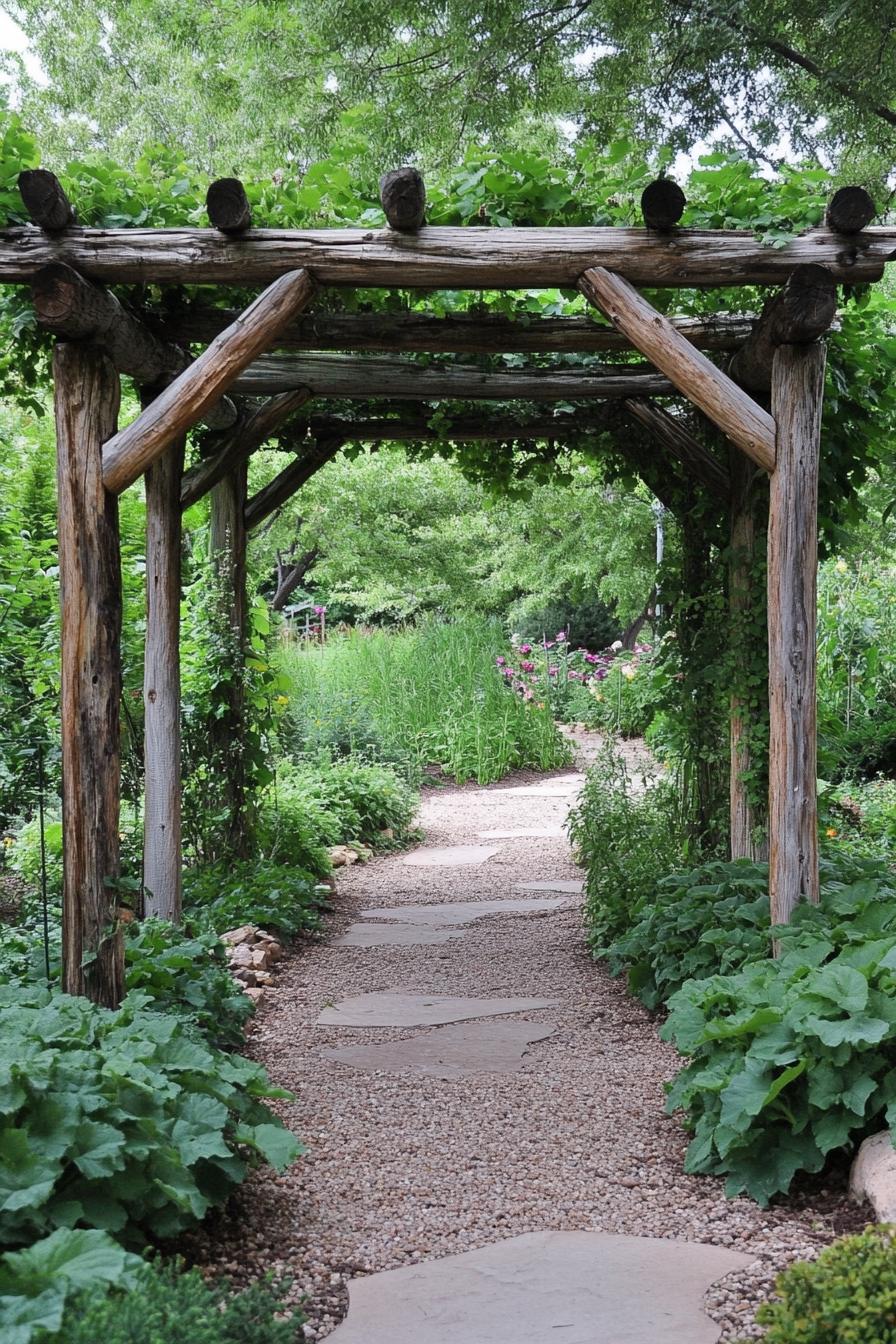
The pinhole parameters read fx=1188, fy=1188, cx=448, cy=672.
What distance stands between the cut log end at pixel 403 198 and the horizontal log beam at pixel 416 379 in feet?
5.56

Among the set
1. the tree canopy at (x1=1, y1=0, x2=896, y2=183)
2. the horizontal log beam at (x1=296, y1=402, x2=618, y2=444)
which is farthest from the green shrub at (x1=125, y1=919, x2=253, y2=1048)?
the tree canopy at (x1=1, y1=0, x2=896, y2=183)

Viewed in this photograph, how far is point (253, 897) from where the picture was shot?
18.8ft

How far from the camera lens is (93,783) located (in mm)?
3600

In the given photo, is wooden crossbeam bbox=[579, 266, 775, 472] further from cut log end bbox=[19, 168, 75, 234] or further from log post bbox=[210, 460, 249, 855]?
log post bbox=[210, 460, 249, 855]

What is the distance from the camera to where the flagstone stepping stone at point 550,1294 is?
228cm

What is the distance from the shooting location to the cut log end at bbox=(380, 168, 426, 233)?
3.48m

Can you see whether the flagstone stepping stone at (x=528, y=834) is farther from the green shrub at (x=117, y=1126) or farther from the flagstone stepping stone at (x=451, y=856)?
the green shrub at (x=117, y=1126)

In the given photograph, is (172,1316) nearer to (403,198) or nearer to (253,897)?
(403,198)

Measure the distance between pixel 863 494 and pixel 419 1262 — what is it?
26.1ft

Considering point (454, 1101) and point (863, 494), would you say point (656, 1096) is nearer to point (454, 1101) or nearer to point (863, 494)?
point (454, 1101)

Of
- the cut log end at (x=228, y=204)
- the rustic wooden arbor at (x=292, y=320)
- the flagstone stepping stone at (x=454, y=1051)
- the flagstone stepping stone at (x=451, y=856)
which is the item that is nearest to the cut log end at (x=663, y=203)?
the rustic wooden arbor at (x=292, y=320)

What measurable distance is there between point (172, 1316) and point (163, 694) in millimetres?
3281

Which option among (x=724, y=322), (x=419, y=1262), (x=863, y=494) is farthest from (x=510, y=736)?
(x=419, y=1262)

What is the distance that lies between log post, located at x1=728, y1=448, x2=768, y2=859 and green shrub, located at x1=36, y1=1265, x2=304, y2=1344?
3.40m
